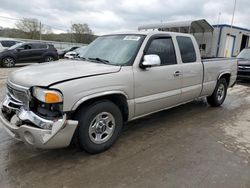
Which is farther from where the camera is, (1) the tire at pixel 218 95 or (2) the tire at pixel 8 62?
(2) the tire at pixel 8 62

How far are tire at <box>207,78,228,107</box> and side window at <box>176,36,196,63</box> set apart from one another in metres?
1.49

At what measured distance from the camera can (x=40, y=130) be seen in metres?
2.70

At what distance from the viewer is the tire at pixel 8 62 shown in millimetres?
13659

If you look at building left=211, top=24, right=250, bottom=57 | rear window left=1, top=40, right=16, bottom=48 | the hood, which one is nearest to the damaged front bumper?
the hood

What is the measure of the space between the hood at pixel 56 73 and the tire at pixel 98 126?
45 centimetres

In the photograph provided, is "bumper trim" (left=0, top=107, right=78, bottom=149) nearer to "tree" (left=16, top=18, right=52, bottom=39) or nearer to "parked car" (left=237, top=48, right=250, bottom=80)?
"parked car" (left=237, top=48, right=250, bottom=80)

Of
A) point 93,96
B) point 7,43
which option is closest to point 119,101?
point 93,96

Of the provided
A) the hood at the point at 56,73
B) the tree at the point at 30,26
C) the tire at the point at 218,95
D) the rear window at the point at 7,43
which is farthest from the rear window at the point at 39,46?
the tree at the point at 30,26

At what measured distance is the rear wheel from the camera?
13.7m

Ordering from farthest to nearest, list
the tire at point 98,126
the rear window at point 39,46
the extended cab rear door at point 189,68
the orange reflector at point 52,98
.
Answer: the rear window at point 39,46 < the extended cab rear door at point 189,68 < the tire at point 98,126 < the orange reflector at point 52,98

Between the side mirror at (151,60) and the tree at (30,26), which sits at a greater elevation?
the tree at (30,26)

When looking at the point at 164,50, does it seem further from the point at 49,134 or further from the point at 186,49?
the point at 49,134

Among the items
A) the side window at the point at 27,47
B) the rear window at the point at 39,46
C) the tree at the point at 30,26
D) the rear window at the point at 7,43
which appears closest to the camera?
the side window at the point at 27,47

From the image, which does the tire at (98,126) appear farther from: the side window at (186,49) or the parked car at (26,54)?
the parked car at (26,54)
